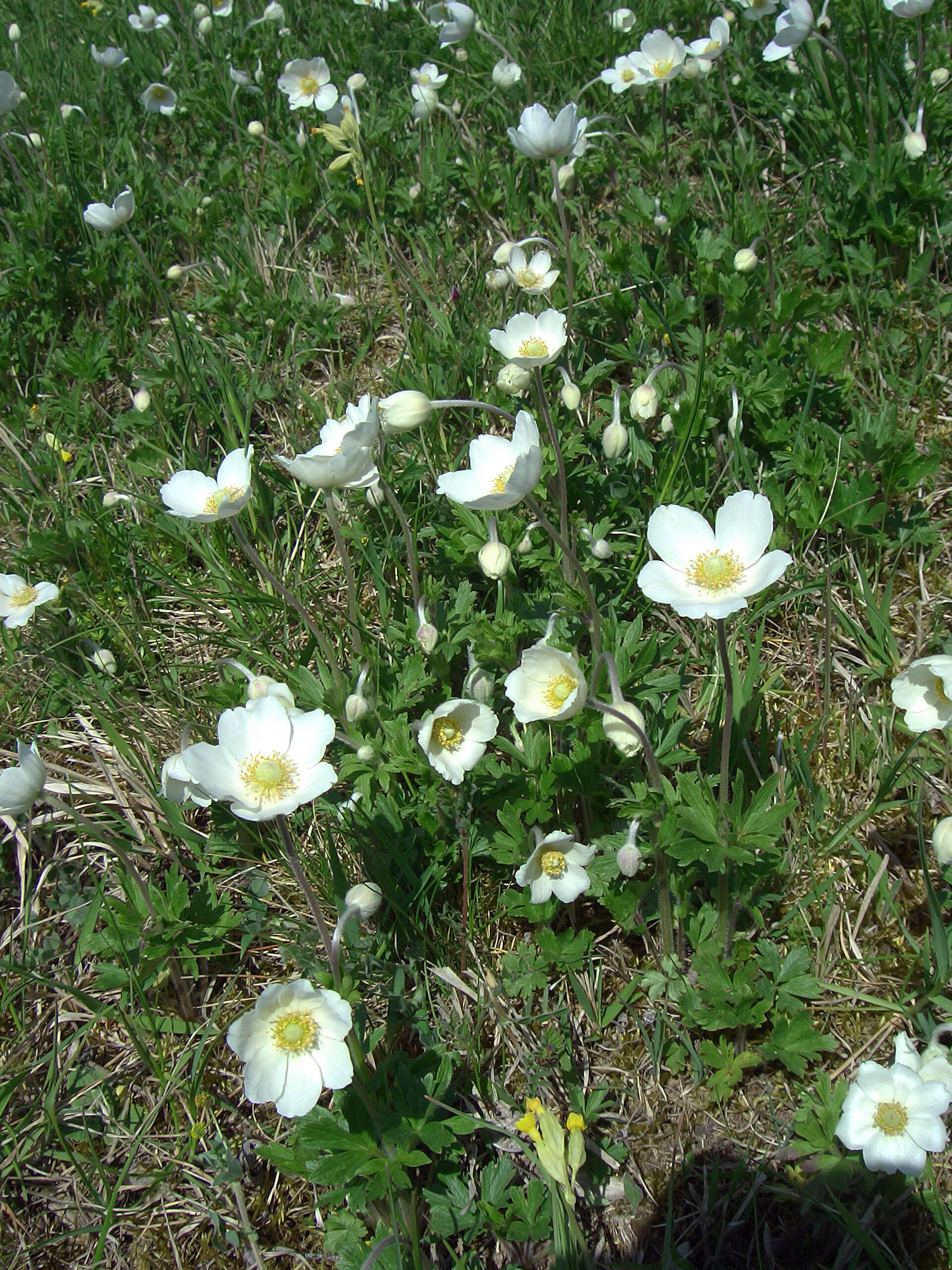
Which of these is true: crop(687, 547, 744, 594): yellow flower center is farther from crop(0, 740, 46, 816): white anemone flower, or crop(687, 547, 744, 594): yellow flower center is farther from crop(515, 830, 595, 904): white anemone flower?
crop(0, 740, 46, 816): white anemone flower

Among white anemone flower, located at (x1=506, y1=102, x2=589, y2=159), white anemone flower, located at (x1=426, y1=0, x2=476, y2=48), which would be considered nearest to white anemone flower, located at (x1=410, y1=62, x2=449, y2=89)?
white anemone flower, located at (x1=426, y1=0, x2=476, y2=48)

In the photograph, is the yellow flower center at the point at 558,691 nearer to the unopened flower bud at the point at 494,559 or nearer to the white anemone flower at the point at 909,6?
the unopened flower bud at the point at 494,559

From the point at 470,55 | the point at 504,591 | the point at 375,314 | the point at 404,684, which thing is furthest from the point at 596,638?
the point at 470,55

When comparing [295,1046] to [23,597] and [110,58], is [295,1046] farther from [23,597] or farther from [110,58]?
[110,58]

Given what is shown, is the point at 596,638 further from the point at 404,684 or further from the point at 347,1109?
the point at 347,1109

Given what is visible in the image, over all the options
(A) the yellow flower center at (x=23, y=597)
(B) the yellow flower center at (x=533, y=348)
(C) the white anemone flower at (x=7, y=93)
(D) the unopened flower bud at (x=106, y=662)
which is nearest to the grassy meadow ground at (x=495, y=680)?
(D) the unopened flower bud at (x=106, y=662)

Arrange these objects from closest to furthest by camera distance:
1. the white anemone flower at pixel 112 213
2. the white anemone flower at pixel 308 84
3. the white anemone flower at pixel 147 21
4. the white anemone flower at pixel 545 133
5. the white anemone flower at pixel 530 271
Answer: the white anemone flower at pixel 545 133, the white anemone flower at pixel 530 271, the white anemone flower at pixel 112 213, the white anemone flower at pixel 308 84, the white anemone flower at pixel 147 21
